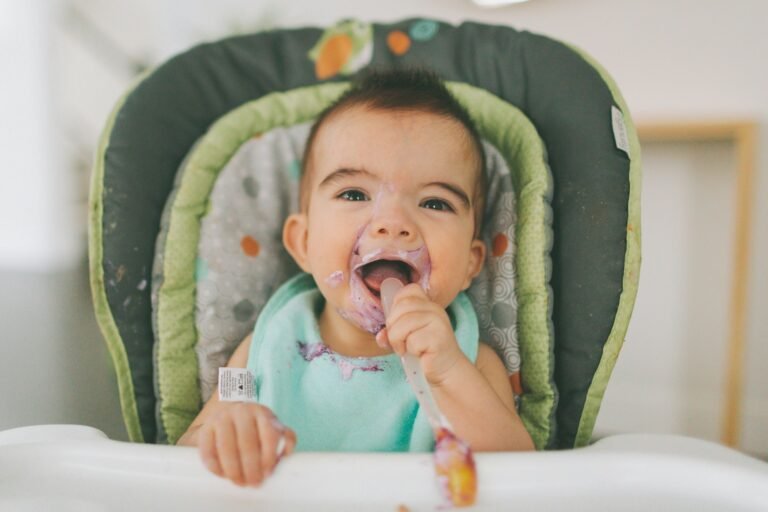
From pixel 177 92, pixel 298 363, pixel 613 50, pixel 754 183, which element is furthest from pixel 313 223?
pixel 754 183

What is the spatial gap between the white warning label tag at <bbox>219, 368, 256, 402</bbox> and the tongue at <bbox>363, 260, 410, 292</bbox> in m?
0.19

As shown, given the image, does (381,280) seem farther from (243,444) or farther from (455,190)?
(243,444)

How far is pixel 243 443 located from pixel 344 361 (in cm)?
31

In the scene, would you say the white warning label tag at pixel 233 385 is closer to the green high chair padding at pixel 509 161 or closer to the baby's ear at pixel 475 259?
the green high chair padding at pixel 509 161

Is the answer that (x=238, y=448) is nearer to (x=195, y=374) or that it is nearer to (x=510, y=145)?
(x=195, y=374)

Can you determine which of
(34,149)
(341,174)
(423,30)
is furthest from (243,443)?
(34,149)

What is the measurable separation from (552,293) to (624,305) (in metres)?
0.10

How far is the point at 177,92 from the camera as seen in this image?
0.97 meters

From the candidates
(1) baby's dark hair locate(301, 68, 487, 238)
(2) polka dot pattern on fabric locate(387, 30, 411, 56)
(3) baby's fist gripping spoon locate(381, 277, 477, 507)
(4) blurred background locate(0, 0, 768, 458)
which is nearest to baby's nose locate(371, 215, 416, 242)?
(1) baby's dark hair locate(301, 68, 487, 238)

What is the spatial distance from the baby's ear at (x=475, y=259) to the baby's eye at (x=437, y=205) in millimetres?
94

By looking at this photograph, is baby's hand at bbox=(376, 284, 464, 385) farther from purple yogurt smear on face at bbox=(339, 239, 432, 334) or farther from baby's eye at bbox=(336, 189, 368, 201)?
baby's eye at bbox=(336, 189, 368, 201)

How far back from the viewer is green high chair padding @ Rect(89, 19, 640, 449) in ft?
2.67

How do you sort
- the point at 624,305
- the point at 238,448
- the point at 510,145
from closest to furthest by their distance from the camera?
the point at 238,448 → the point at 624,305 → the point at 510,145

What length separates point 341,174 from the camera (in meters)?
0.83
